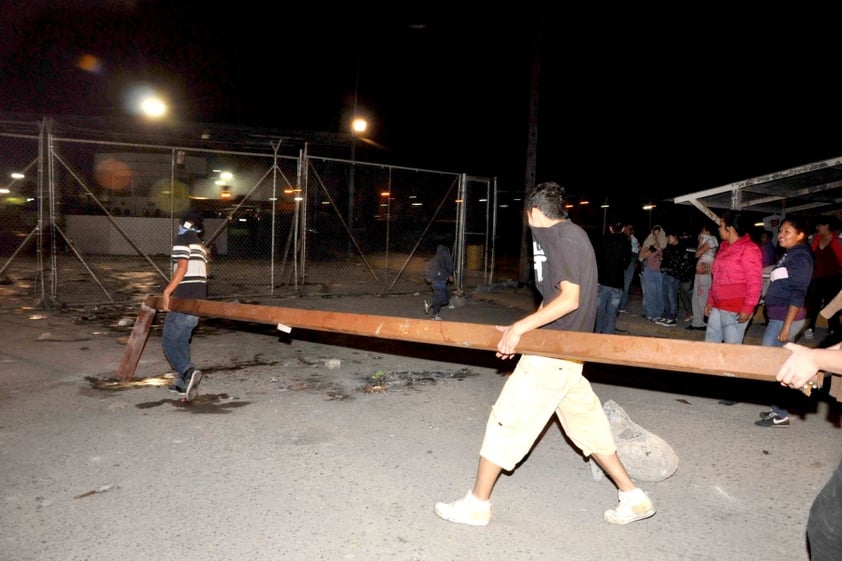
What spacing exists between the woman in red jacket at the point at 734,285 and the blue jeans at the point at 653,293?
176 inches

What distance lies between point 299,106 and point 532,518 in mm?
31369

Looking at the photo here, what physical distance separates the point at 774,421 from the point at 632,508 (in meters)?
2.70

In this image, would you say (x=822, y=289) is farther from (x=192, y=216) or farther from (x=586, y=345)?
(x=192, y=216)

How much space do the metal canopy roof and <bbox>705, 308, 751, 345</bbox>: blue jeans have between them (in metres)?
3.41

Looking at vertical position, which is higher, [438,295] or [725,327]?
[725,327]

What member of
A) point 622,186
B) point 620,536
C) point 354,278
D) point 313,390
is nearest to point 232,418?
point 313,390

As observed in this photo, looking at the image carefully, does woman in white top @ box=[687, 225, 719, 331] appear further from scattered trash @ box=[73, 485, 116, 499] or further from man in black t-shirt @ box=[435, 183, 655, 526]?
scattered trash @ box=[73, 485, 116, 499]

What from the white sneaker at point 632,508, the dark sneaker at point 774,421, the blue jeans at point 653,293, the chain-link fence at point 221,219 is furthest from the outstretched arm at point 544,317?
the blue jeans at point 653,293

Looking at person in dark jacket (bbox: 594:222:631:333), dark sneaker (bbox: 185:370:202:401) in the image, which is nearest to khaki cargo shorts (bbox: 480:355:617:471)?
dark sneaker (bbox: 185:370:202:401)

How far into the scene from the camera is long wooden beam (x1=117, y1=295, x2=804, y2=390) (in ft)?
7.79

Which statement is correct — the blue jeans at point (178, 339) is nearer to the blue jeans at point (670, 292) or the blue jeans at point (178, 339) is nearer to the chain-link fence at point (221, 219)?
the chain-link fence at point (221, 219)

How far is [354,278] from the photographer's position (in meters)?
16.3

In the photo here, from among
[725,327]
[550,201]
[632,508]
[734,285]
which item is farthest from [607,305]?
[550,201]

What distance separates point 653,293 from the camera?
10.4 metres
